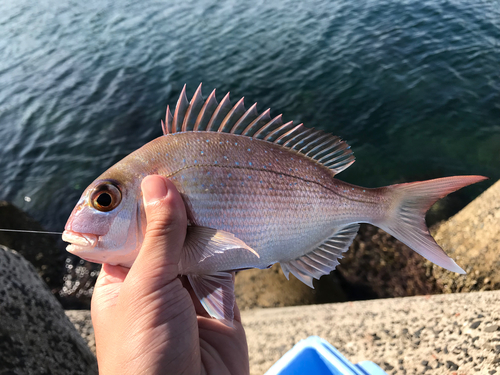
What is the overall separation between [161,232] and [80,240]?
A: 1.68 ft

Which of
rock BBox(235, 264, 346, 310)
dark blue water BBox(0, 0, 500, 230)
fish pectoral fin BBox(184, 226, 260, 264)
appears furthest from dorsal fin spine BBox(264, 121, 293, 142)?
dark blue water BBox(0, 0, 500, 230)

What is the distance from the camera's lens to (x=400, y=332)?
316 cm

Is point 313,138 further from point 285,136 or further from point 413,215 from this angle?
point 413,215

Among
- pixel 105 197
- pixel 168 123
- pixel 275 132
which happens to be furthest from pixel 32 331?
pixel 275 132

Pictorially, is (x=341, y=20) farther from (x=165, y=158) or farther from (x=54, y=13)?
(x=54, y=13)

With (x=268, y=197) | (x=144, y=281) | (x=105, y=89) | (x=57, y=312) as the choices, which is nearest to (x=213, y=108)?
(x=268, y=197)

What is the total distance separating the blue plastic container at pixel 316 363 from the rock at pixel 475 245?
2.58m

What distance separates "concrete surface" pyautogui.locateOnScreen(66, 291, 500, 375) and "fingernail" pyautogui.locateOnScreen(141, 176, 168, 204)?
2332 millimetres

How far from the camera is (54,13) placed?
1942cm

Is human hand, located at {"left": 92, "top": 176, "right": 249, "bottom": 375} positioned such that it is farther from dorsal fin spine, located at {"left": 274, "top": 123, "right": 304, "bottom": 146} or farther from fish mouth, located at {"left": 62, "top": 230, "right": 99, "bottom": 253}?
dorsal fin spine, located at {"left": 274, "top": 123, "right": 304, "bottom": 146}

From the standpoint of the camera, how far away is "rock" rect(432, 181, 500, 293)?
4258 millimetres

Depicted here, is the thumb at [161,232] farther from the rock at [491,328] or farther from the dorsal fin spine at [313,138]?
Answer: the rock at [491,328]

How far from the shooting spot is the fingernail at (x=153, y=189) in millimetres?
1878

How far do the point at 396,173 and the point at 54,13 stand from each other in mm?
21989
